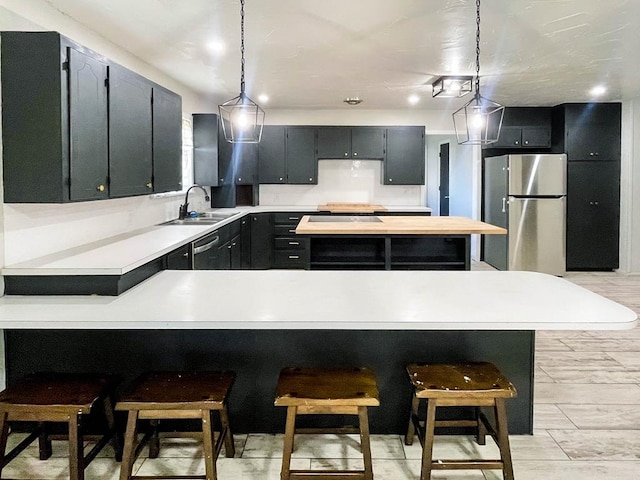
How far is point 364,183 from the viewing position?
8.16 m

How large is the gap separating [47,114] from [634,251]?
725 cm

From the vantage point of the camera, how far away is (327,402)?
81.0 inches

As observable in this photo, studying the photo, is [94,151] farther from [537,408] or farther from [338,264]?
[537,408]

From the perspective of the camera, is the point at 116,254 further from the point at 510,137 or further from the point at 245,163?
the point at 510,137

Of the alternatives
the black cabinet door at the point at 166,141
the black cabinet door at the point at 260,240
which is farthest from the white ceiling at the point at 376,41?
the black cabinet door at the point at 260,240

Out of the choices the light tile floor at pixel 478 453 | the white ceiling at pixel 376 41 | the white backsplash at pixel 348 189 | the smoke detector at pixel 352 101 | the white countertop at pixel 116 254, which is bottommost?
the light tile floor at pixel 478 453

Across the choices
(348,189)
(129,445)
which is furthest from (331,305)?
(348,189)

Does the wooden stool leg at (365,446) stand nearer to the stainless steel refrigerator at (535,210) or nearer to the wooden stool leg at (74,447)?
the wooden stool leg at (74,447)

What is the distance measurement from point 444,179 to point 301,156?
10.6 feet

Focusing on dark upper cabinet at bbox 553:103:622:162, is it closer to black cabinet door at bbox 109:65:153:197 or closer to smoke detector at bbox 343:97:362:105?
smoke detector at bbox 343:97:362:105

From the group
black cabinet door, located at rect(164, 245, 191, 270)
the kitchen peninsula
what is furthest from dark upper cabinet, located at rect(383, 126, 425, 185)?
black cabinet door, located at rect(164, 245, 191, 270)

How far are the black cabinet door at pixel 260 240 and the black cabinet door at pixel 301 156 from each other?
2.86ft

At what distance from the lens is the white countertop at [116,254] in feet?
8.30

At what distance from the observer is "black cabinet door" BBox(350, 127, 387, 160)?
7.79 meters
